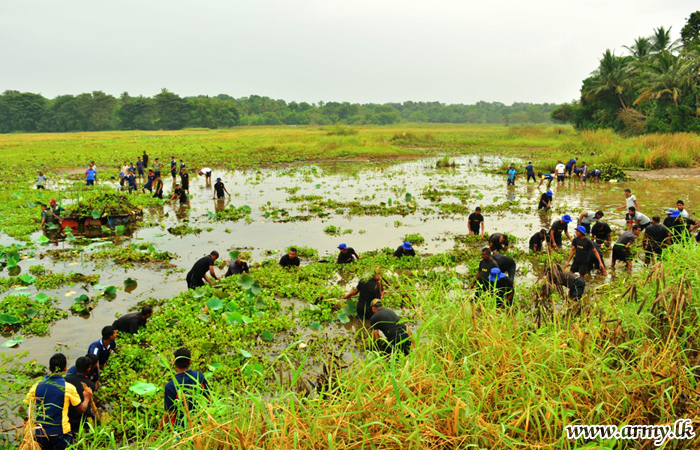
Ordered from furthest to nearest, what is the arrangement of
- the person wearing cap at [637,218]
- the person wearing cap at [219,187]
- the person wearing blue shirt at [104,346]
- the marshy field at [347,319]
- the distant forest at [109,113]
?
the distant forest at [109,113]
the person wearing cap at [219,187]
the person wearing cap at [637,218]
the person wearing blue shirt at [104,346]
the marshy field at [347,319]

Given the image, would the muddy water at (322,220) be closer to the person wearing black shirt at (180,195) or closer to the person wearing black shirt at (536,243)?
the person wearing black shirt at (180,195)

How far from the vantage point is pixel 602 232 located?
12.5m

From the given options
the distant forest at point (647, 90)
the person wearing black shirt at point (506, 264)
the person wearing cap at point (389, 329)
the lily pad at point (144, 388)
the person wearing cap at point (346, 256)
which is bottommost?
the lily pad at point (144, 388)

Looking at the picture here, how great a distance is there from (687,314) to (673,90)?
38.1 metres

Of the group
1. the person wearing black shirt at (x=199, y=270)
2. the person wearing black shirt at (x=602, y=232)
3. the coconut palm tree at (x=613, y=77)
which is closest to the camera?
the person wearing black shirt at (x=199, y=270)

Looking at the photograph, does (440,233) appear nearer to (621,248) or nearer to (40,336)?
(621,248)

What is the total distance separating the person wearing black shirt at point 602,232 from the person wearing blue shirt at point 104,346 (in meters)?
12.0

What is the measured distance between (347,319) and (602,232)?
27.3 ft

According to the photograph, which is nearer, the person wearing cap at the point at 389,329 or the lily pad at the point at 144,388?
the lily pad at the point at 144,388

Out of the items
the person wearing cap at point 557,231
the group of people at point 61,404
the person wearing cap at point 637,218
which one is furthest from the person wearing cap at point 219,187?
the group of people at point 61,404

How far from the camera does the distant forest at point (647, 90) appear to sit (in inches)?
1382

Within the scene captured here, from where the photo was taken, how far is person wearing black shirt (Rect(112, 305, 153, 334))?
7.68 meters

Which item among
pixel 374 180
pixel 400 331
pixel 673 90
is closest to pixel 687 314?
pixel 400 331

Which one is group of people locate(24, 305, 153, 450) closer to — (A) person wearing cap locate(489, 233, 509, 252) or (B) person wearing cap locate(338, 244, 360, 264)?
(B) person wearing cap locate(338, 244, 360, 264)
